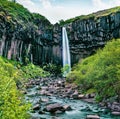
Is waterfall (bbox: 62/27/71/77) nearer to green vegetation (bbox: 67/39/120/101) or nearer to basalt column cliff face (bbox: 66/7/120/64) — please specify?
basalt column cliff face (bbox: 66/7/120/64)

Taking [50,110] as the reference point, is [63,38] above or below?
above

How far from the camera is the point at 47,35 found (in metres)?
115

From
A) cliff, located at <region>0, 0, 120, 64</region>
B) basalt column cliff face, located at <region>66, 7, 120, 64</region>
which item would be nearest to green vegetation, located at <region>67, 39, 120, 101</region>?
basalt column cliff face, located at <region>66, 7, 120, 64</region>

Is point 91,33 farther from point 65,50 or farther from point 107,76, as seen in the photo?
point 107,76

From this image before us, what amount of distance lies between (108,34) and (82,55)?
17.1 metres

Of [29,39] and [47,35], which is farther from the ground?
[47,35]

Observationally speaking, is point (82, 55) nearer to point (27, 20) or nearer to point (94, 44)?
point (94, 44)

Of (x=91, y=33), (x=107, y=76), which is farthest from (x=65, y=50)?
(x=107, y=76)

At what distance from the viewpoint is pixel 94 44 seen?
10962 cm

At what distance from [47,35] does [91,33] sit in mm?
17724

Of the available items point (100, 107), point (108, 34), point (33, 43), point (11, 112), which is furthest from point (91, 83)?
point (33, 43)

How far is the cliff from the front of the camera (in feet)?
327

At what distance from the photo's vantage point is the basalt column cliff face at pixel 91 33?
100 metres

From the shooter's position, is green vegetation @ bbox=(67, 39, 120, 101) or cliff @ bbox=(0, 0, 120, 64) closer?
green vegetation @ bbox=(67, 39, 120, 101)
